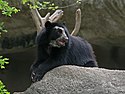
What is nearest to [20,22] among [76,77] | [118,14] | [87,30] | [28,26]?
[28,26]

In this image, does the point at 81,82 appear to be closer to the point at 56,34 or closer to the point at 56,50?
the point at 56,50

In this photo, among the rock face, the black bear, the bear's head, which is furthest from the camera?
the bear's head

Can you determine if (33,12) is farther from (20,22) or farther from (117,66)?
(117,66)

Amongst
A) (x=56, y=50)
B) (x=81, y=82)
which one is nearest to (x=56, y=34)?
(x=56, y=50)

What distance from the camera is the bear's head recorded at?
3756 millimetres

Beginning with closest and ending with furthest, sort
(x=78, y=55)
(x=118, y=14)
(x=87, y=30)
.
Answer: (x=78, y=55)
(x=118, y=14)
(x=87, y=30)

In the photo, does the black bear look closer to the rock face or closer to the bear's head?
the bear's head

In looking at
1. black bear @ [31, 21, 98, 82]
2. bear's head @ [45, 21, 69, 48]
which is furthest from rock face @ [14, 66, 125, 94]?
bear's head @ [45, 21, 69, 48]

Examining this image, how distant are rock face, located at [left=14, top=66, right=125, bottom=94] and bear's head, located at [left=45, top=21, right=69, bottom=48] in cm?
96

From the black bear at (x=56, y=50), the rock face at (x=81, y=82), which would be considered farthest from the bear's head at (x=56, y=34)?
the rock face at (x=81, y=82)

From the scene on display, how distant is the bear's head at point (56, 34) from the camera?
376cm

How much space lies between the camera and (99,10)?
5684 millimetres

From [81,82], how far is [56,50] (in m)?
1.10

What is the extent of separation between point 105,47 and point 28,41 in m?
1.43
